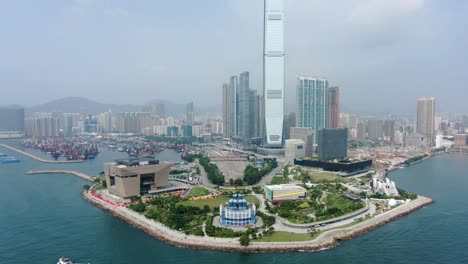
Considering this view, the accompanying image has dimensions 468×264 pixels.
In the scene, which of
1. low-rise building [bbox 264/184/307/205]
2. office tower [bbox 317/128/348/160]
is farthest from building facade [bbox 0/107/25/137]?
low-rise building [bbox 264/184/307/205]

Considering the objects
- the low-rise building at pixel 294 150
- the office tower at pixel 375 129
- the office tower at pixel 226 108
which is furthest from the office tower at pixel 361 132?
the low-rise building at pixel 294 150

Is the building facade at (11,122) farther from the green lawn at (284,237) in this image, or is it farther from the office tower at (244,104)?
the green lawn at (284,237)

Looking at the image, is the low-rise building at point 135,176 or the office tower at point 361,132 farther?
the office tower at point 361,132

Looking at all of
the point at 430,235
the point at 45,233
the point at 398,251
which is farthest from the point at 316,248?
the point at 45,233

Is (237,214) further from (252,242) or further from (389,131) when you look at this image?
(389,131)

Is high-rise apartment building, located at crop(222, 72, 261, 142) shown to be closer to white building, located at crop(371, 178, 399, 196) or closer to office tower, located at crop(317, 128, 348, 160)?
office tower, located at crop(317, 128, 348, 160)

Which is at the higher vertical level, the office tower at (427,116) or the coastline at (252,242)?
the office tower at (427,116)
